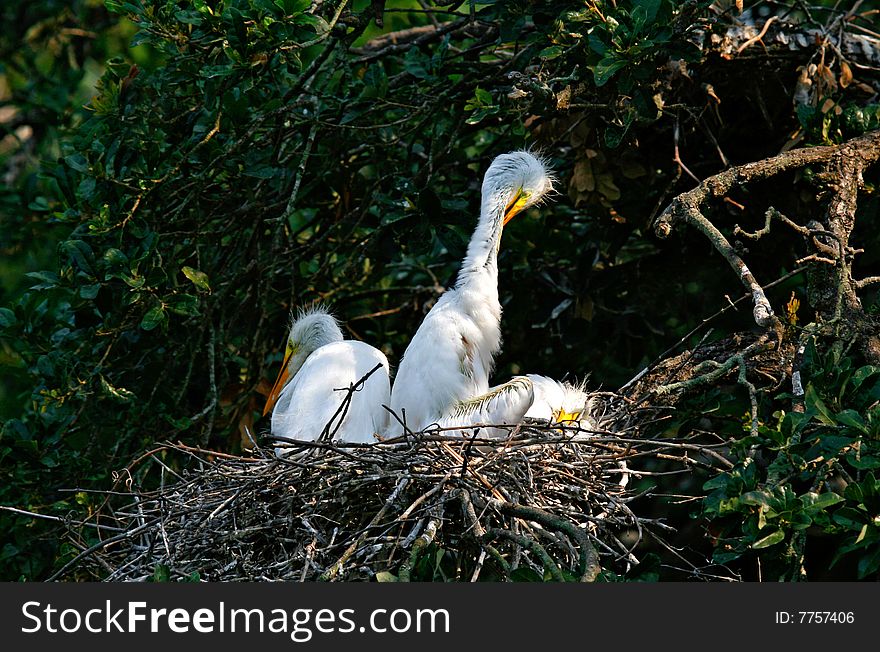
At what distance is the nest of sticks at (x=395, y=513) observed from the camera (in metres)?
2.54

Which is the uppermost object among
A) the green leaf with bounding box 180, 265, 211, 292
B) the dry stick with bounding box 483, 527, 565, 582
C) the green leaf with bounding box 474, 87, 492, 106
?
the green leaf with bounding box 474, 87, 492, 106

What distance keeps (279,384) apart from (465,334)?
107 cm

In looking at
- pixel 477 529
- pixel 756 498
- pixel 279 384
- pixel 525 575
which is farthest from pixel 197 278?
pixel 756 498

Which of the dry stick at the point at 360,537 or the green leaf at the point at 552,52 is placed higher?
the green leaf at the point at 552,52

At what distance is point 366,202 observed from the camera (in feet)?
12.8

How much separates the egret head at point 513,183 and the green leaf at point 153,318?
1.12m

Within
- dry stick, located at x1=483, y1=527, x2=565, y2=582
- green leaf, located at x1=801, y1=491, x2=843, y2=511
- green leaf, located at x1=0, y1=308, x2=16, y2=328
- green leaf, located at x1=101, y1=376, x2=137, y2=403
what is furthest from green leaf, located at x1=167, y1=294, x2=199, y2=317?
green leaf, located at x1=801, y1=491, x2=843, y2=511

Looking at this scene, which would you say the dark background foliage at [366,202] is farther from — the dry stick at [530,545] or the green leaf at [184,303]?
the dry stick at [530,545]

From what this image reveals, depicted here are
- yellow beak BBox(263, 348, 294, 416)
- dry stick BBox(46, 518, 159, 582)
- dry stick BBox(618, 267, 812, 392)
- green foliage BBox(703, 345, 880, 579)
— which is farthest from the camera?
yellow beak BBox(263, 348, 294, 416)

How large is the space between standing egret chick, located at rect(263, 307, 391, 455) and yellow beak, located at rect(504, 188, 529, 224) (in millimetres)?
687

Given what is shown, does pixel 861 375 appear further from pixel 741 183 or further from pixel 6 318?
pixel 6 318

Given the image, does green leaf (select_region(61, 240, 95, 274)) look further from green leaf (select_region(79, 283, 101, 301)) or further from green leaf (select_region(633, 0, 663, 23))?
green leaf (select_region(633, 0, 663, 23))

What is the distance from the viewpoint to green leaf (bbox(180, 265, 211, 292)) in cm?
350

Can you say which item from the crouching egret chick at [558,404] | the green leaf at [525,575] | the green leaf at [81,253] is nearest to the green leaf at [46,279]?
the green leaf at [81,253]
